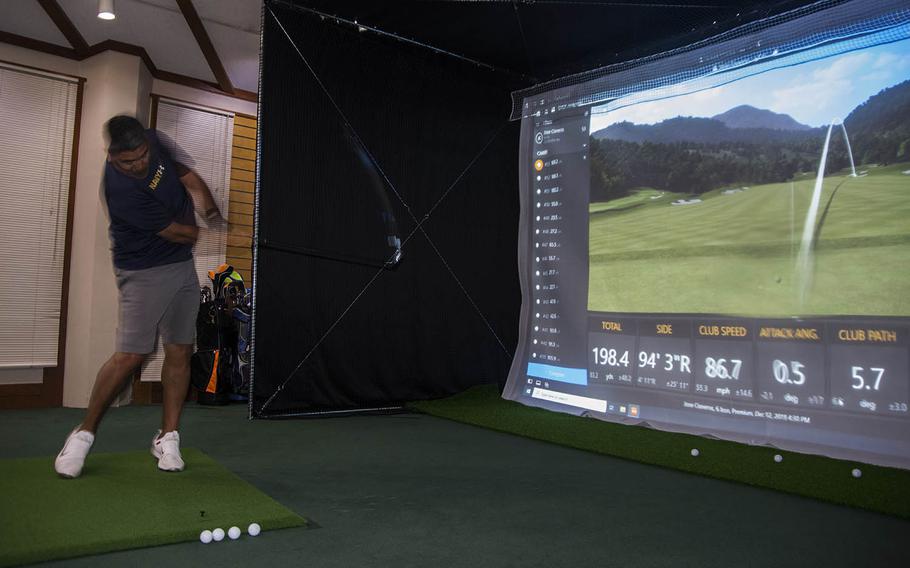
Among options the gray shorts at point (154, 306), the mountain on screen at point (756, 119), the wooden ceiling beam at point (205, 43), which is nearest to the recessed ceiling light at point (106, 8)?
the wooden ceiling beam at point (205, 43)

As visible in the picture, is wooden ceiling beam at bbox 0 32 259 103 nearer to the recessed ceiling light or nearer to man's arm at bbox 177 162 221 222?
the recessed ceiling light

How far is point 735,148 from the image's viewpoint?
388 centimetres

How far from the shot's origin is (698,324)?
3910mm

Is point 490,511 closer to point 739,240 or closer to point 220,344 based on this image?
point 739,240

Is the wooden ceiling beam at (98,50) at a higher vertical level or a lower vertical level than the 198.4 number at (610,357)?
higher

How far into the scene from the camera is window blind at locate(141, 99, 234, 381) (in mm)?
5477

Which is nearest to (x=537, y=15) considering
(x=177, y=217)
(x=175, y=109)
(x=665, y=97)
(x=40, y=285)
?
(x=665, y=97)

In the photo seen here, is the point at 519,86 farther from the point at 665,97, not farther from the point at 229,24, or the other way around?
the point at 229,24

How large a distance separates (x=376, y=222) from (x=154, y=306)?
2.39m

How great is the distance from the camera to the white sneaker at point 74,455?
7.92ft

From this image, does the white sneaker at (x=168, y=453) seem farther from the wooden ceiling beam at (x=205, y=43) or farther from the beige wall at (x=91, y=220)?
the wooden ceiling beam at (x=205, y=43)

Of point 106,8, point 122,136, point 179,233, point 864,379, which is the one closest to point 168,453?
point 179,233

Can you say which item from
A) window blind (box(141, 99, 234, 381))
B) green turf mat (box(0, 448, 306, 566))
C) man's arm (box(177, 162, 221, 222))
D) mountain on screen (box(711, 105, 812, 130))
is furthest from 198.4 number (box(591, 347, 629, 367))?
window blind (box(141, 99, 234, 381))

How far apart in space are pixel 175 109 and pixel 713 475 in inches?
190
